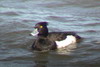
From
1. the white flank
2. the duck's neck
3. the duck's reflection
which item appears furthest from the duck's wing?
the duck's reflection

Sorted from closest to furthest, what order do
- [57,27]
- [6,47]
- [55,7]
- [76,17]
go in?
[6,47] < [57,27] < [76,17] < [55,7]

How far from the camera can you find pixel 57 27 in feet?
44.6

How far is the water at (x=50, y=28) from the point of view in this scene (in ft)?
33.1

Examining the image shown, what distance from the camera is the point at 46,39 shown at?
11445mm

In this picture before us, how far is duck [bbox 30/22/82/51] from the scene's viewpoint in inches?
444

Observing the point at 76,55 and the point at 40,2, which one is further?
the point at 40,2

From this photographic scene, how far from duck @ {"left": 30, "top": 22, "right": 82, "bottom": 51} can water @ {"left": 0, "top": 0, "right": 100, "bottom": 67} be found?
0.98ft

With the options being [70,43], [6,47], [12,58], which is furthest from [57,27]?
[12,58]

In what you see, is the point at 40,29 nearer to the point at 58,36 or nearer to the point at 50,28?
the point at 58,36

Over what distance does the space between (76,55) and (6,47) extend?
2.36m

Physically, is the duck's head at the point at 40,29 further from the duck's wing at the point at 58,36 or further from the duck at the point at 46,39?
the duck's wing at the point at 58,36

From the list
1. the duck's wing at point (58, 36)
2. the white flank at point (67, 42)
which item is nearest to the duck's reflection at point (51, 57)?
the white flank at point (67, 42)

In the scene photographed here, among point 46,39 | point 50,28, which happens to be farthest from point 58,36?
point 50,28

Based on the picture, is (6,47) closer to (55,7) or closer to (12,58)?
(12,58)
